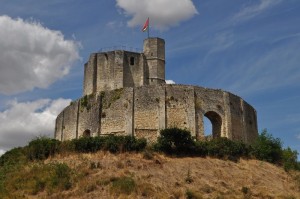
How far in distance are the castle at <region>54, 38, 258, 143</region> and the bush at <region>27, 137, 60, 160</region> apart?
5.53m

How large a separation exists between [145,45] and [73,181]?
2043 cm

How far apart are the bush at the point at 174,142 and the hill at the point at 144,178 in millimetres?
699

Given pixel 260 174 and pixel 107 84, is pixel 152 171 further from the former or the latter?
pixel 107 84

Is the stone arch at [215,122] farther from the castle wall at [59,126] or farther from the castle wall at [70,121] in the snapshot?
the castle wall at [59,126]

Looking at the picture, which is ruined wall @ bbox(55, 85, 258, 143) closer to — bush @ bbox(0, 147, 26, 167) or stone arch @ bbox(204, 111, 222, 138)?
stone arch @ bbox(204, 111, 222, 138)

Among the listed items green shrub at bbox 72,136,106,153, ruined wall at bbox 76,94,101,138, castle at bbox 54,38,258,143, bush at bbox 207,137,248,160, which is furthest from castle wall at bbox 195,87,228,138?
green shrub at bbox 72,136,106,153

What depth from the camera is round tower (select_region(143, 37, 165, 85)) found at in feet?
135

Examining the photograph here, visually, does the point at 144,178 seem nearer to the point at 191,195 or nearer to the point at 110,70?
the point at 191,195

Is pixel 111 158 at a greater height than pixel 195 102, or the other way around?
pixel 195 102

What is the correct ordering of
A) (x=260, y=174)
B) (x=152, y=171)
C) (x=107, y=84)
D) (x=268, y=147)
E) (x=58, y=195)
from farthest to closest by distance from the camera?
(x=107, y=84) < (x=268, y=147) < (x=260, y=174) < (x=152, y=171) < (x=58, y=195)

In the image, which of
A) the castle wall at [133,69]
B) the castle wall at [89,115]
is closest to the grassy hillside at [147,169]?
the castle wall at [89,115]

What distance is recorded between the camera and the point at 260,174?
28.2m

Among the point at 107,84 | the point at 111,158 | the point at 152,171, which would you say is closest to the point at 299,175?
the point at 152,171

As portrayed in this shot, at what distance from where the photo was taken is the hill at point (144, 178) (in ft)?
76.0
